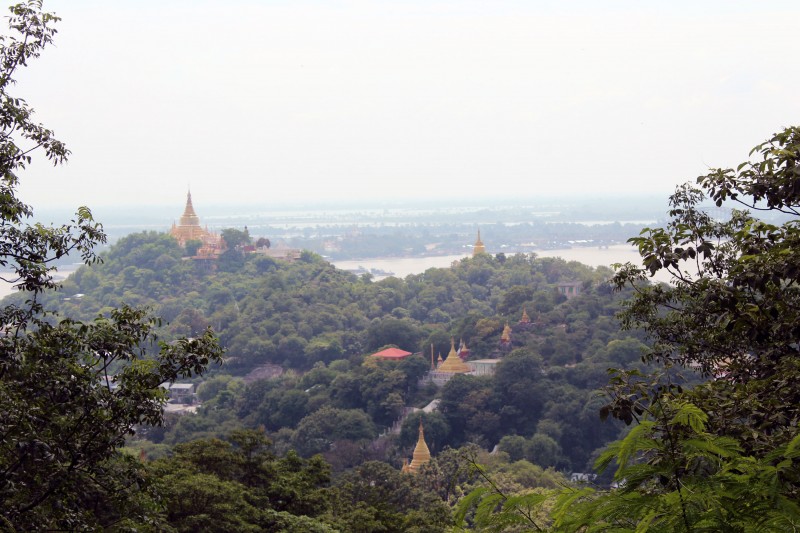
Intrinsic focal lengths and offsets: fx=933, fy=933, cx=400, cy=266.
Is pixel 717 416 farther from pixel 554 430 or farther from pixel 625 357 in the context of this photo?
pixel 625 357

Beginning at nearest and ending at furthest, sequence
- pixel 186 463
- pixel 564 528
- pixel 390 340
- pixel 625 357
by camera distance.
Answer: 1. pixel 564 528
2. pixel 186 463
3. pixel 625 357
4. pixel 390 340

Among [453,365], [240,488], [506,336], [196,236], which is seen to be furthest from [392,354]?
[196,236]

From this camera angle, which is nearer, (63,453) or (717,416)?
(717,416)

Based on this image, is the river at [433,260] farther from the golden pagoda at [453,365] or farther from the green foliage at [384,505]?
the green foliage at [384,505]

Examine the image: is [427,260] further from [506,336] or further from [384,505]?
[384,505]

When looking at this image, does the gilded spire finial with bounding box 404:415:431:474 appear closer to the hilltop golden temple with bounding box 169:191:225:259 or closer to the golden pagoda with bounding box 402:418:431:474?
the golden pagoda with bounding box 402:418:431:474

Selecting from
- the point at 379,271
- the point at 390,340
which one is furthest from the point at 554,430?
the point at 379,271
